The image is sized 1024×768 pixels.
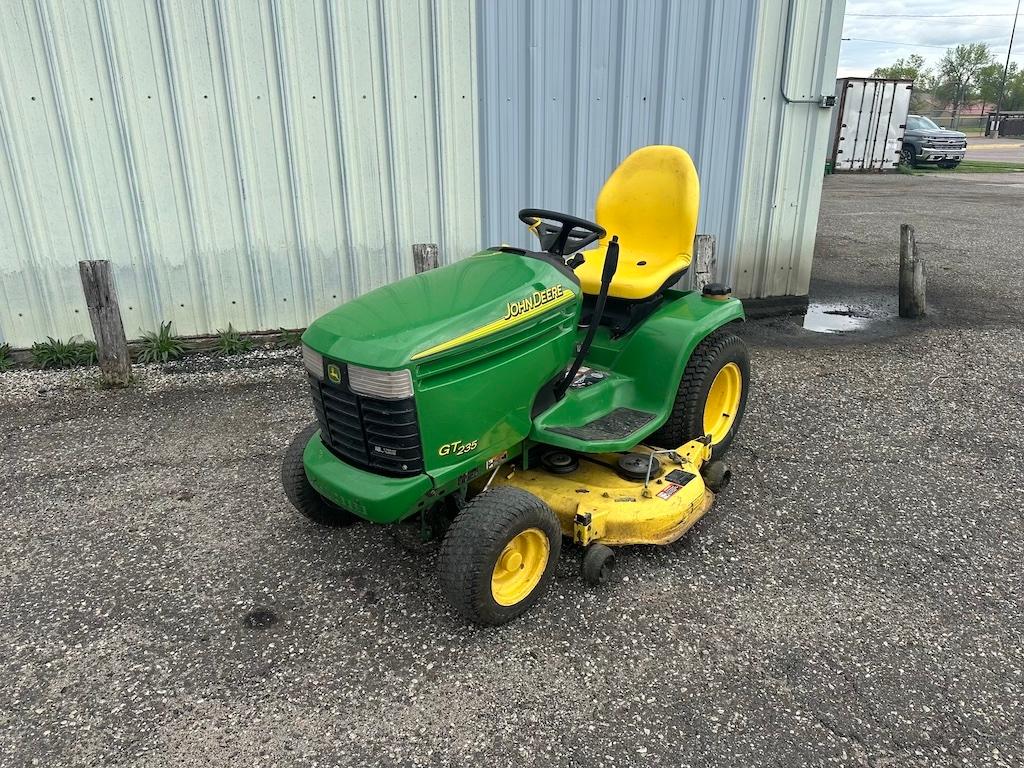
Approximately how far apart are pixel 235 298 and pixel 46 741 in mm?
3777

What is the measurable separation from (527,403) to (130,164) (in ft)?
12.6

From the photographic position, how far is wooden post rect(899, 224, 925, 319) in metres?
6.42

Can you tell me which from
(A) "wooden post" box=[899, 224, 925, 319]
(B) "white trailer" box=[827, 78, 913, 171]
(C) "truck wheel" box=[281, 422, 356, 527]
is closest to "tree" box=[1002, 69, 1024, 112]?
(B) "white trailer" box=[827, 78, 913, 171]

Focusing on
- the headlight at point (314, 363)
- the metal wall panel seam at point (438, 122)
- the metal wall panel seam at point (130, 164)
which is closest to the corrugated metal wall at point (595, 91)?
the metal wall panel seam at point (438, 122)

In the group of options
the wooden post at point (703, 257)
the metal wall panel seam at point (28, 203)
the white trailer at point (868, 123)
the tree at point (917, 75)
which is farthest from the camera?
the tree at point (917, 75)

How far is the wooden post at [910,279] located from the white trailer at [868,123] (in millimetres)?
15384

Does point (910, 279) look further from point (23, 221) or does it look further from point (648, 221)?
point (23, 221)

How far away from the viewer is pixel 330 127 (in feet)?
17.2

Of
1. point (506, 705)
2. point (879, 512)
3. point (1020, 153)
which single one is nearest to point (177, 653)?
point (506, 705)

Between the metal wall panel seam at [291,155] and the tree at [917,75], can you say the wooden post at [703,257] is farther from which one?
the tree at [917,75]

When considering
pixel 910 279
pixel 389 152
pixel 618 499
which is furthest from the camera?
pixel 910 279

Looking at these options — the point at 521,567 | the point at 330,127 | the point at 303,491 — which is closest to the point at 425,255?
the point at 330,127

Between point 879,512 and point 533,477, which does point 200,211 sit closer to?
point 533,477

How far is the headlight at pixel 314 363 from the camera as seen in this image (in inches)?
104
